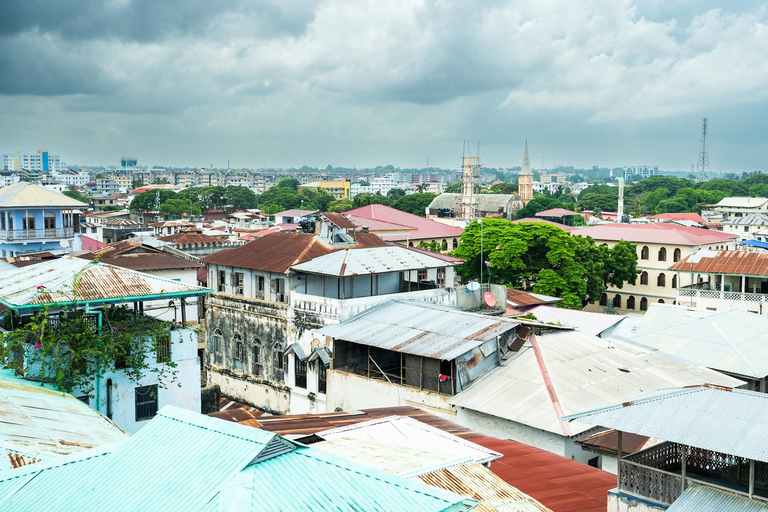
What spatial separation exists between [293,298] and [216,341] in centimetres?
556

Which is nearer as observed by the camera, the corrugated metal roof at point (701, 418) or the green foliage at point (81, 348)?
the corrugated metal roof at point (701, 418)

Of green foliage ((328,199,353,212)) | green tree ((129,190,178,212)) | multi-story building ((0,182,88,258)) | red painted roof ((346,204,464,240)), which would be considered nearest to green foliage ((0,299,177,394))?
multi-story building ((0,182,88,258))

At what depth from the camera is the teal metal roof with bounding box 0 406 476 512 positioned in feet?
20.7

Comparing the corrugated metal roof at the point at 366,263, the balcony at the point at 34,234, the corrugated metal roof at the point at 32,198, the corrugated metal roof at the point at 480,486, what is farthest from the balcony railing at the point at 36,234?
the corrugated metal roof at the point at 480,486

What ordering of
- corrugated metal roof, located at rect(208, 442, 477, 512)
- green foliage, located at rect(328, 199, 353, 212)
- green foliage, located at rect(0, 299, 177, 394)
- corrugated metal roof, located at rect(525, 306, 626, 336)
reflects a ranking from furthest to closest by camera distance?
green foliage, located at rect(328, 199, 353, 212), corrugated metal roof, located at rect(525, 306, 626, 336), green foliage, located at rect(0, 299, 177, 394), corrugated metal roof, located at rect(208, 442, 477, 512)

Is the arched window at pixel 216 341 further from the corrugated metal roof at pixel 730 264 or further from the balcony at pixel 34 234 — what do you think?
the corrugated metal roof at pixel 730 264

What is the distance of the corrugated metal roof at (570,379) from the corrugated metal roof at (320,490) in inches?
365

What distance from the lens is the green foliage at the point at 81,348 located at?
13859 millimetres

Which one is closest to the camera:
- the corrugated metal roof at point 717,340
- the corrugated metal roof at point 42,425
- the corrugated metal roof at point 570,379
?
the corrugated metal roof at point 42,425

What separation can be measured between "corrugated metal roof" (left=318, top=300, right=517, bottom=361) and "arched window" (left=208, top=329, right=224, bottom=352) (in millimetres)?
7569

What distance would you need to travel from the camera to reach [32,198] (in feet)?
104

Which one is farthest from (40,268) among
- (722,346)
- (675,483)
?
(722,346)

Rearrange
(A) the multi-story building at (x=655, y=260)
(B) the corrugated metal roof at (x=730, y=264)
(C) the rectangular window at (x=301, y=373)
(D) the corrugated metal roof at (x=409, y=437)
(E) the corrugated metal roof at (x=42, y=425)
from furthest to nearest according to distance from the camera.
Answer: (A) the multi-story building at (x=655, y=260)
(B) the corrugated metal roof at (x=730, y=264)
(C) the rectangular window at (x=301, y=373)
(D) the corrugated metal roof at (x=409, y=437)
(E) the corrugated metal roof at (x=42, y=425)

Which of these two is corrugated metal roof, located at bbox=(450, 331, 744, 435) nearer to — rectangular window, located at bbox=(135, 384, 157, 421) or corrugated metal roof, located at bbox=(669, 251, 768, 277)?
rectangular window, located at bbox=(135, 384, 157, 421)
